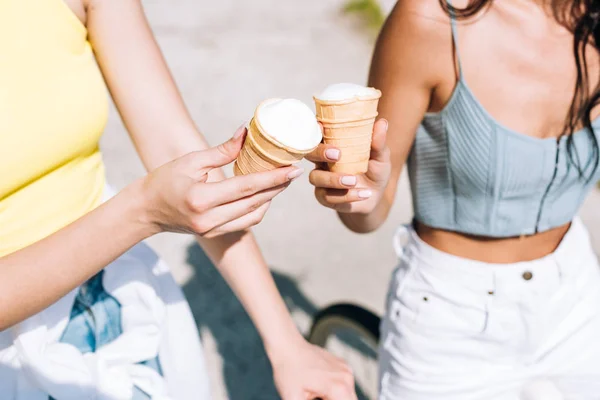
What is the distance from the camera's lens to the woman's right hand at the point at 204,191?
1164 millimetres

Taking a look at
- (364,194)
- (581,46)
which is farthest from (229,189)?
(581,46)

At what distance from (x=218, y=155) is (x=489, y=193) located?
31.9 inches

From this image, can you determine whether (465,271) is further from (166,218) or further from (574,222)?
(166,218)

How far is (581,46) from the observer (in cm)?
161

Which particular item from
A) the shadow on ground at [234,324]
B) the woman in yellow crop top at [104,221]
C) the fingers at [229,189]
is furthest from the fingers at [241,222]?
the shadow on ground at [234,324]

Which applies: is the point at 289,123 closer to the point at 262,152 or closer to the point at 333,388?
the point at 262,152

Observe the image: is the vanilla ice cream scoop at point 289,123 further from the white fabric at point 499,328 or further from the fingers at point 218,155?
the white fabric at point 499,328

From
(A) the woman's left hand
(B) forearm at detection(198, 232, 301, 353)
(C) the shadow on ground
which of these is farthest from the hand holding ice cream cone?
(C) the shadow on ground

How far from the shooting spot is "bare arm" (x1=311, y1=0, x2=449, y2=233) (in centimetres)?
144

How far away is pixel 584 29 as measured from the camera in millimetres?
1601

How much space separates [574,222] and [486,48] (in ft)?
2.22

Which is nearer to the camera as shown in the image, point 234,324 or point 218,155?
point 218,155

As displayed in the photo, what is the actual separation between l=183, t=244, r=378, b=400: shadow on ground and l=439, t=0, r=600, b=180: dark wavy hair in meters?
1.94

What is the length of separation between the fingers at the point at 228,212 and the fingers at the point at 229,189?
2 cm
